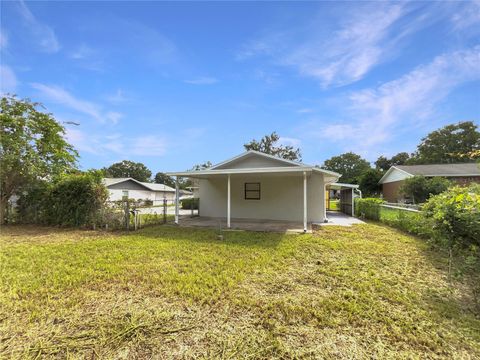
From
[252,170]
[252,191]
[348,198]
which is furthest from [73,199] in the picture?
[348,198]

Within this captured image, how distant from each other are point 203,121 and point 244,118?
3.01 meters

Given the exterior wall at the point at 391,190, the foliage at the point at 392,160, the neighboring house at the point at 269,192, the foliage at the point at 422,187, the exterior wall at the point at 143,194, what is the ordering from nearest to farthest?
the neighboring house at the point at 269,192 → the foliage at the point at 422,187 → the exterior wall at the point at 391,190 → the exterior wall at the point at 143,194 → the foliage at the point at 392,160

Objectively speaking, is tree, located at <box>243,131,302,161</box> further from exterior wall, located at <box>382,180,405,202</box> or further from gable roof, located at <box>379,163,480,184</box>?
gable roof, located at <box>379,163,480,184</box>

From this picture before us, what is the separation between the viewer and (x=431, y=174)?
75.5ft

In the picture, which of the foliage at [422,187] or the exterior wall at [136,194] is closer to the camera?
the foliage at [422,187]

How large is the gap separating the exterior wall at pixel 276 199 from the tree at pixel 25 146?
7768 millimetres

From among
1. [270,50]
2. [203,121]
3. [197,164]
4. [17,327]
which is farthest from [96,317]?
[197,164]

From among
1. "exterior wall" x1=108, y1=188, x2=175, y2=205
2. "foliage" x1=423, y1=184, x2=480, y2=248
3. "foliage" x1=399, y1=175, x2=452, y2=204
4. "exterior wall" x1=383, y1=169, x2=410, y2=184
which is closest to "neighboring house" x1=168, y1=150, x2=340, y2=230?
"foliage" x1=423, y1=184, x2=480, y2=248

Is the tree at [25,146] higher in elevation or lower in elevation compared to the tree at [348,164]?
lower

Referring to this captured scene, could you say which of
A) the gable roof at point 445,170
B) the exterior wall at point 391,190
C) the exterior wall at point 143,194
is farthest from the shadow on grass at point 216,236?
the exterior wall at point 391,190

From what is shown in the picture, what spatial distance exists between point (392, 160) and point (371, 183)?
2627 cm

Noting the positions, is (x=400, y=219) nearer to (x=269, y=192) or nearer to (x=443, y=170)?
(x=269, y=192)

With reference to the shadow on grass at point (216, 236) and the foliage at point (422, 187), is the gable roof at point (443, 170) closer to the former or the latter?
the foliage at point (422, 187)

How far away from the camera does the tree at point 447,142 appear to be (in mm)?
39062
